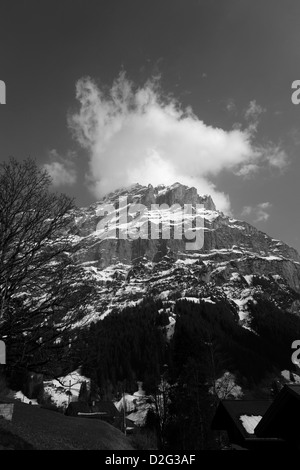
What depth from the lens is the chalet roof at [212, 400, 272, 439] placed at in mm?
21725

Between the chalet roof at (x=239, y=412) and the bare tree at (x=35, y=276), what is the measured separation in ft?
53.3

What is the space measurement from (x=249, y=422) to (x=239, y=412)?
1.29 metres

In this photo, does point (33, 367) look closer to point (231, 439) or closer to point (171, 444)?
point (231, 439)

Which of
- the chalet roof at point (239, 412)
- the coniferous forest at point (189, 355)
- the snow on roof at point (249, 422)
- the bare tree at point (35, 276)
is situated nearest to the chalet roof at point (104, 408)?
the coniferous forest at point (189, 355)

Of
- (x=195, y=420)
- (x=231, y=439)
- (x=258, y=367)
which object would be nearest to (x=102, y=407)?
(x=195, y=420)

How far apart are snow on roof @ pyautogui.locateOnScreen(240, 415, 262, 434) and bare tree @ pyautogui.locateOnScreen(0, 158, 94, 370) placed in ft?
53.4

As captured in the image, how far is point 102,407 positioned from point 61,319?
70278 millimetres

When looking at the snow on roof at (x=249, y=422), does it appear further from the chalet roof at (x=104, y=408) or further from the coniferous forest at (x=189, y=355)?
the chalet roof at (x=104, y=408)

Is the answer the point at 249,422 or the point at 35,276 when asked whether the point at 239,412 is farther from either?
the point at 35,276

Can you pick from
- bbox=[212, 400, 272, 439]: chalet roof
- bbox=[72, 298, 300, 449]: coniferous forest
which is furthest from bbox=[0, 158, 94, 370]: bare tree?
bbox=[212, 400, 272, 439]: chalet roof

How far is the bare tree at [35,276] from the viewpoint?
9.74 meters

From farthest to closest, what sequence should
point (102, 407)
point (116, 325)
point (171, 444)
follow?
1. point (116, 325)
2. point (102, 407)
3. point (171, 444)

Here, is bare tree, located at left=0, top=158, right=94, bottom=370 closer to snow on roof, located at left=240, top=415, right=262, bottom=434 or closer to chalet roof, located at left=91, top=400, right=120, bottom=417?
snow on roof, located at left=240, top=415, right=262, bottom=434
